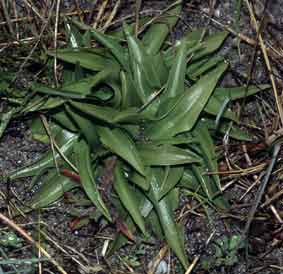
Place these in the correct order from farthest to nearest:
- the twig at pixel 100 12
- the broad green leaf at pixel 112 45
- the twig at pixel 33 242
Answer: the twig at pixel 100 12 → the broad green leaf at pixel 112 45 → the twig at pixel 33 242

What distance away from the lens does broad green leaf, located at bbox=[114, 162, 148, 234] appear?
97.9 inches

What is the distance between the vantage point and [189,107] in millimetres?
2545

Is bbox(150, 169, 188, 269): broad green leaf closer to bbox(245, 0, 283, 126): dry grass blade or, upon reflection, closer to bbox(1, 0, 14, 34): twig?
bbox(245, 0, 283, 126): dry grass blade

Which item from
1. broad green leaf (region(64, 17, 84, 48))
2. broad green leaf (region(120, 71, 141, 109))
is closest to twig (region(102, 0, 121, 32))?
broad green leaf (region(64, 17, 84, 48))

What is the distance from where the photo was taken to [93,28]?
2.66 metres

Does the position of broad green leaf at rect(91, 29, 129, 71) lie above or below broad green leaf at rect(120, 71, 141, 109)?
above

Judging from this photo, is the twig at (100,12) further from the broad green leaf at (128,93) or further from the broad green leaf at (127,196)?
the broad green leaf at (127,196)

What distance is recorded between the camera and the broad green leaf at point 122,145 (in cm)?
247

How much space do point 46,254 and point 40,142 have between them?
0.42 m

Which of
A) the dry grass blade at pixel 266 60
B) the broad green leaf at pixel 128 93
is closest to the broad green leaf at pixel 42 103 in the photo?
the broad green leaf at pixel 128 93

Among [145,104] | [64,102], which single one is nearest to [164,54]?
[145,104]

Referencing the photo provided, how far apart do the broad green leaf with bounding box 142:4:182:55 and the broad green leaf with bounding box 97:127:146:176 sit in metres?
0.34

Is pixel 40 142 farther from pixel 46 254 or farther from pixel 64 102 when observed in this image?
pixel 46 254

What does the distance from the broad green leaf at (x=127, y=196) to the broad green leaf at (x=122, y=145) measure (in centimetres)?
8
